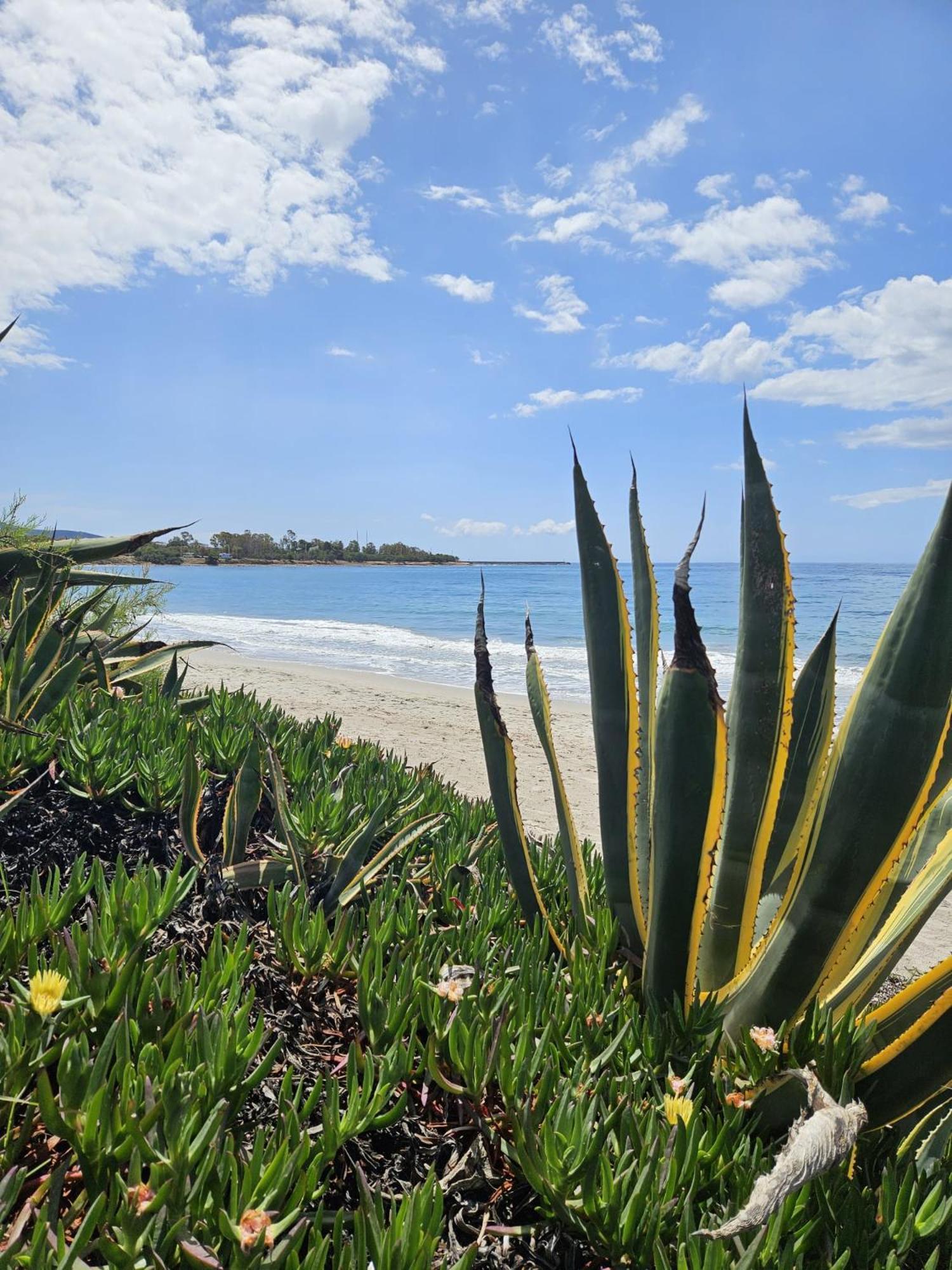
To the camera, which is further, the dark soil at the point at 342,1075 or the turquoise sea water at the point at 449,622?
the turquoise sea water at the point at 449,622

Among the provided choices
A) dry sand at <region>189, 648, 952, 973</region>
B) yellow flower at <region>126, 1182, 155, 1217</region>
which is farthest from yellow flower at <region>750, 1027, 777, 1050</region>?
dry sand at <region>189, 648, 952, 973</region>

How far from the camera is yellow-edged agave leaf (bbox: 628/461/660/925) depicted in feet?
5.71

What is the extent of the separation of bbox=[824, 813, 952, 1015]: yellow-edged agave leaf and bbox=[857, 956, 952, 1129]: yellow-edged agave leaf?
0.07 metres

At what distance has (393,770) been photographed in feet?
9.32

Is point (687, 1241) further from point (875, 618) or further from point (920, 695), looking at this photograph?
point (875, 618)

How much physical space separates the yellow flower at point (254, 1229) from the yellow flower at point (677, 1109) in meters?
0.56

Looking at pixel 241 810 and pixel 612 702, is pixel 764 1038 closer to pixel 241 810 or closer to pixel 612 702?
pixel 612 702

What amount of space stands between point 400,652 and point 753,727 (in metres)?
20.7

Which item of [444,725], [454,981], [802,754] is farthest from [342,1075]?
[444,725]

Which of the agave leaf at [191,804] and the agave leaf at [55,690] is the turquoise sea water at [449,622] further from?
the agave leaf at [55,690]

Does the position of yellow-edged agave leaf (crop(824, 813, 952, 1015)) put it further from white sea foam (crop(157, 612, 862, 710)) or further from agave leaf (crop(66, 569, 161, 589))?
white sea foam (crop(157, 612, 862, 710))

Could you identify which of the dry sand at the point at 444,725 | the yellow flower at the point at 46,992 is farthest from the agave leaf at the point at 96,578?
the yellow flower at the point at 46,992

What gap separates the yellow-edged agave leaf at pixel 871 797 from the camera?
1.31m

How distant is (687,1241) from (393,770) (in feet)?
6.48
